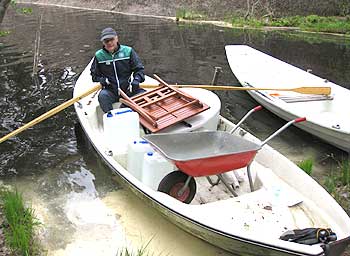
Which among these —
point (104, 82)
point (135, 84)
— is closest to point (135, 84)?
point (135, 84)

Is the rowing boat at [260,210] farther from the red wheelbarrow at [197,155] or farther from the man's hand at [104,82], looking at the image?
the man's hand at [104,82]

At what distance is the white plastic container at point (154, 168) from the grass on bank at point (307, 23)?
14.8m

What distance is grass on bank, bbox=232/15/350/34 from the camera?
1750cm

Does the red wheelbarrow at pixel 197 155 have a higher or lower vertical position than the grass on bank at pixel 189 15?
higher

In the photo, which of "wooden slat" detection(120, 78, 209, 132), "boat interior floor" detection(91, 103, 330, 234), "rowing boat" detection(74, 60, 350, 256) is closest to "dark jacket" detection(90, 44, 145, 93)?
"wooden slat" detection(120, 78, 209, 132)

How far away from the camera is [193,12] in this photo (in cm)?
2284

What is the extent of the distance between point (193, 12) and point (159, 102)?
18.1 metres

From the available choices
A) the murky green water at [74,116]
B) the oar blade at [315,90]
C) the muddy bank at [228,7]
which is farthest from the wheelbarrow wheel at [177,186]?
the muddy bank at [228,7]

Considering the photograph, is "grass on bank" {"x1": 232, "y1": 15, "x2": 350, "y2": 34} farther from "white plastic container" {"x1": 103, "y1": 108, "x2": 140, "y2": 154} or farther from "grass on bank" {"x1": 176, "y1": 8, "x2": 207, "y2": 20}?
"white plastic container" {"x1": 103, "y1": 108, "x2": 140, "y2": 154}

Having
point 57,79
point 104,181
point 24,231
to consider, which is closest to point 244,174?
point 104,181

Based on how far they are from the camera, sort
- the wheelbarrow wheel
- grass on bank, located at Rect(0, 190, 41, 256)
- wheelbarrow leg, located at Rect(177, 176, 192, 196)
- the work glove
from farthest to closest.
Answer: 1. the work glove
2. the wheelbarrow wheel
3. wheelbarrow leg, located at Rect(177, 176, 192, 196)
4. grass on bank, located at Rect(0, 190, 41, 256)

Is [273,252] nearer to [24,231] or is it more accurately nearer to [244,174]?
[244,174]

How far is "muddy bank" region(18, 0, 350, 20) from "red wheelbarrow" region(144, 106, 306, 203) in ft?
57.6

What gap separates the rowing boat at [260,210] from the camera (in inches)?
141
